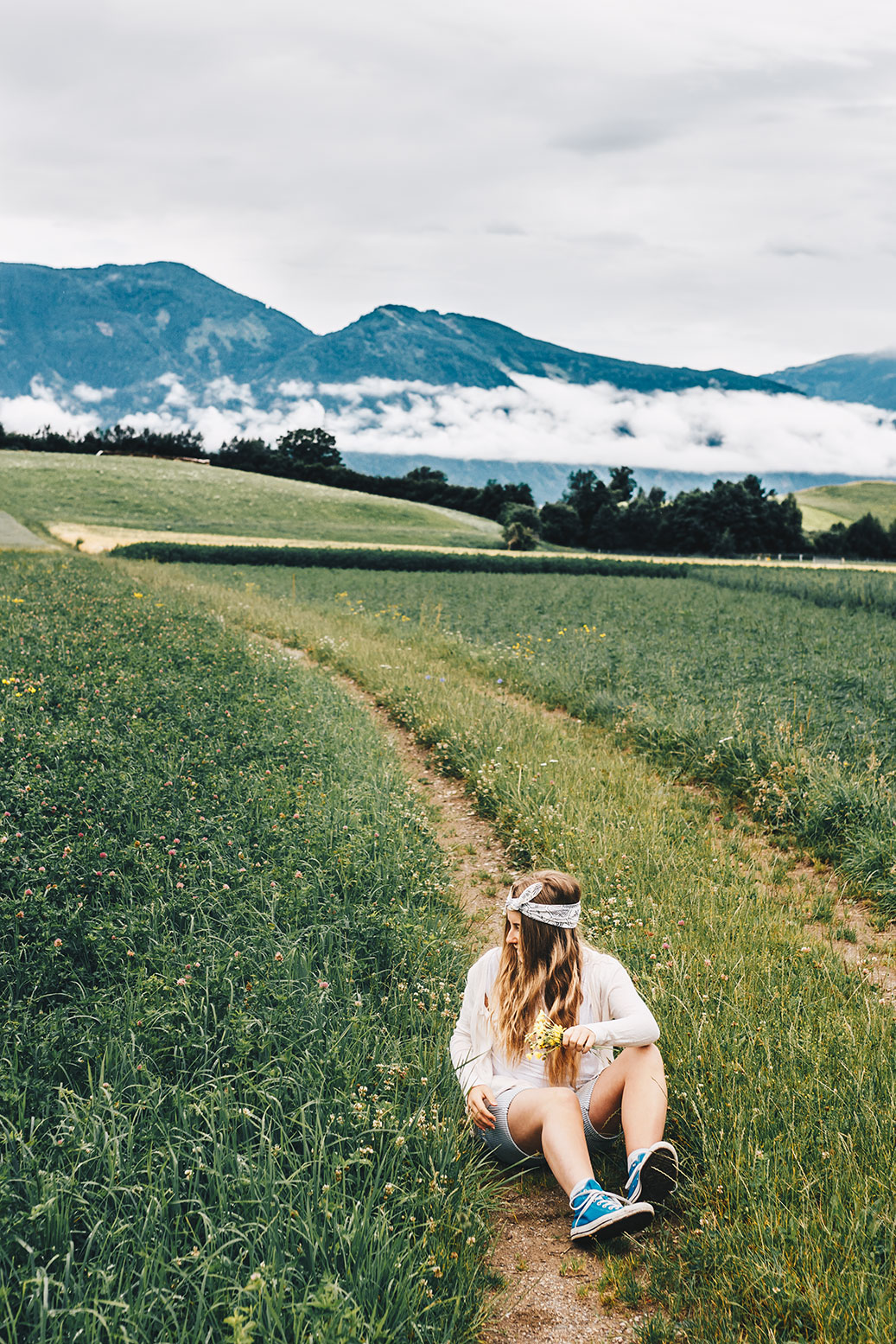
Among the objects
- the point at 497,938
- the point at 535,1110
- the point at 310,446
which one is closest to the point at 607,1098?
the point at 535,1110

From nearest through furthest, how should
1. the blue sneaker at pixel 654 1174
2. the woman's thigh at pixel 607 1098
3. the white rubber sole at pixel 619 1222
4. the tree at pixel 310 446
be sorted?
the white rubber sole at pixel 619 1222
the blue sneaker at pixel 654 1174
the woman's thigh at pixel 607 1098
the tree at pixel 310 446

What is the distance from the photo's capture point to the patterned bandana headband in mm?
3684

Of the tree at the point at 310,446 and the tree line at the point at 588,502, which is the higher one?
the tree at the point at 310,446

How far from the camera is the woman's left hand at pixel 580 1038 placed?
3426mm

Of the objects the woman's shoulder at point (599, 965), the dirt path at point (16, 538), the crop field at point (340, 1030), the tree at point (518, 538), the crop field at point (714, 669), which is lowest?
the crop field at point (340, 1030)

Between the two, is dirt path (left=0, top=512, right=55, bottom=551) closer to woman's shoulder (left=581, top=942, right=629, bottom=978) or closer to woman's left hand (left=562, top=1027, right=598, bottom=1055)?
woman's shoulder (left=581, top=942, right=629, bottom=978)

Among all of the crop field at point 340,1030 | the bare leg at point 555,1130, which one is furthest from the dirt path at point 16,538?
the bare leg at point 555,1130

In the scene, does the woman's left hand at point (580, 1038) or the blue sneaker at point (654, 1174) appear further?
the woman's left hand at point (580, 1038)

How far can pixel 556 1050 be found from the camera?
12.1 ft

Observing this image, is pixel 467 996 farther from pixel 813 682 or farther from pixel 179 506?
pixel 179 506

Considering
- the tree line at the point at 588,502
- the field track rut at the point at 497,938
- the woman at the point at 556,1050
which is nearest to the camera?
the field track rut at the point at 497,938

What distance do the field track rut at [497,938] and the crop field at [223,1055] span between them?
21cm

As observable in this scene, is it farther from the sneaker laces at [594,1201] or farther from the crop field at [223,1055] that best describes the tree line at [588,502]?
the sneaker laces at [594,1201]

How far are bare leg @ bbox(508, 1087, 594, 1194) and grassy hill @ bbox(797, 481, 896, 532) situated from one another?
160 metres
